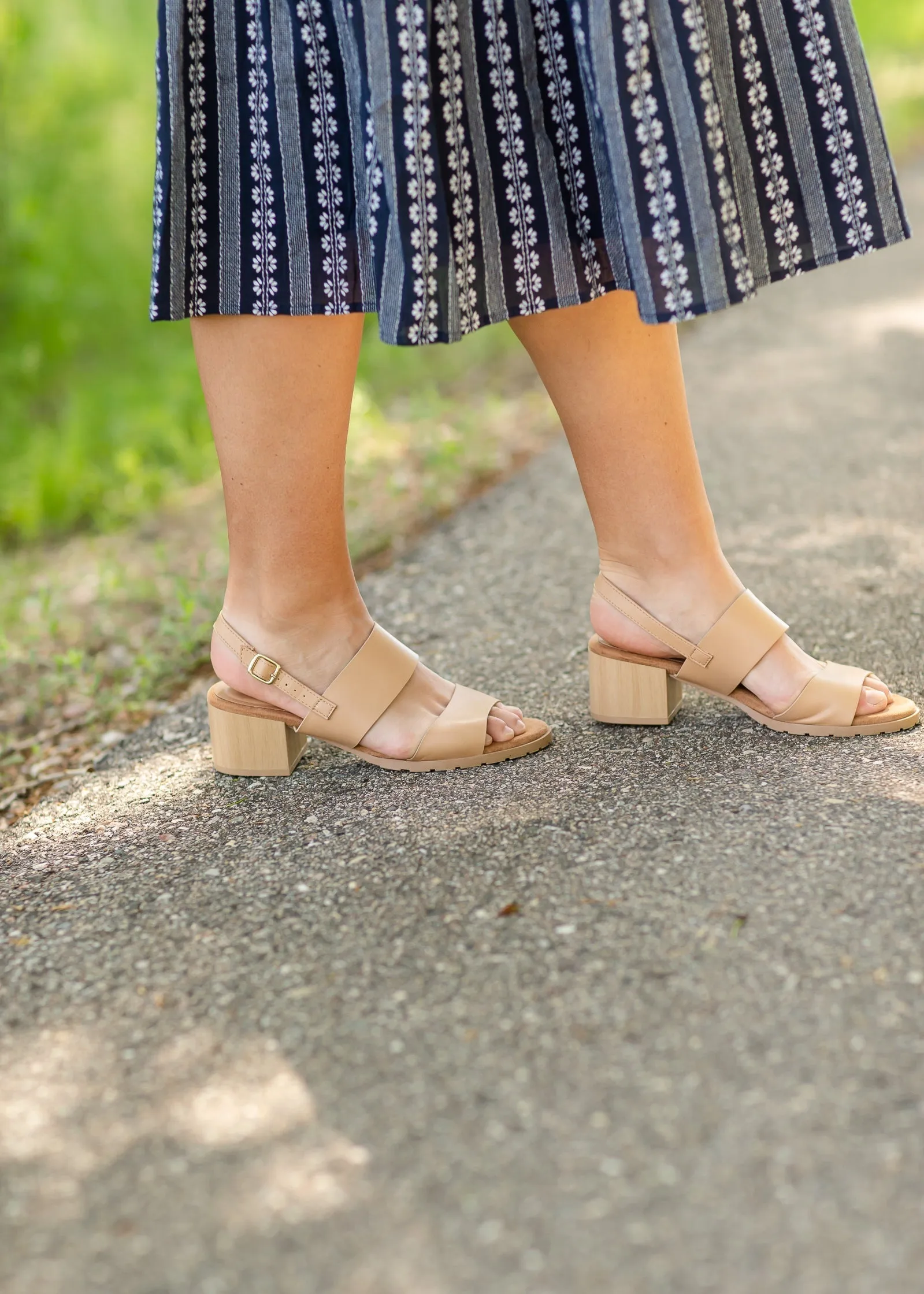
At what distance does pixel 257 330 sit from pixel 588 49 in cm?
42

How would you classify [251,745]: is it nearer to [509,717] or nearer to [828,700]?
[509,717]

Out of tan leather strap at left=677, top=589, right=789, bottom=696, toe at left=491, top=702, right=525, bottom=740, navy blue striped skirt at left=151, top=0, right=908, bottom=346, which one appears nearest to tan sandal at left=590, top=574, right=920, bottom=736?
tan leather strap at left=677, top=589, right=789, bottom=696

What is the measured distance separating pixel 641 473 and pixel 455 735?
361mm

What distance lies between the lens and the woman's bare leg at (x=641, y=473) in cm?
133

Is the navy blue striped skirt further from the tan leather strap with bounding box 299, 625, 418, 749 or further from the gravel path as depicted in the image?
the gravel path

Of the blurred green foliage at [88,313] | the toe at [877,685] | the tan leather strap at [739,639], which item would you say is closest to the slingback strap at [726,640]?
the tan leather strap at [739,639]

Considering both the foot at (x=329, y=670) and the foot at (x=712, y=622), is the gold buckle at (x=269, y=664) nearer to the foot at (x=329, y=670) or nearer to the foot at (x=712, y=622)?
the foot at (x=329, y=670)

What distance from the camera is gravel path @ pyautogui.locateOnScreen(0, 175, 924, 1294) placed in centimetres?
79

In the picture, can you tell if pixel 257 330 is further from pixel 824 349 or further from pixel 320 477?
pixel 824 349

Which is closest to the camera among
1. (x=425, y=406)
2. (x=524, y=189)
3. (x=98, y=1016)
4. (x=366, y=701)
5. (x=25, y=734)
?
(x=98, y=1016)

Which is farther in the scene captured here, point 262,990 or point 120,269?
point 120,269

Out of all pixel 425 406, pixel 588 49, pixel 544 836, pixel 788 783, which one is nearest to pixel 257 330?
pixel 588 49

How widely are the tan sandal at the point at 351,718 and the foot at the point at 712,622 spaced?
20 cm

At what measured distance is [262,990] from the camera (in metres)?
1.06
